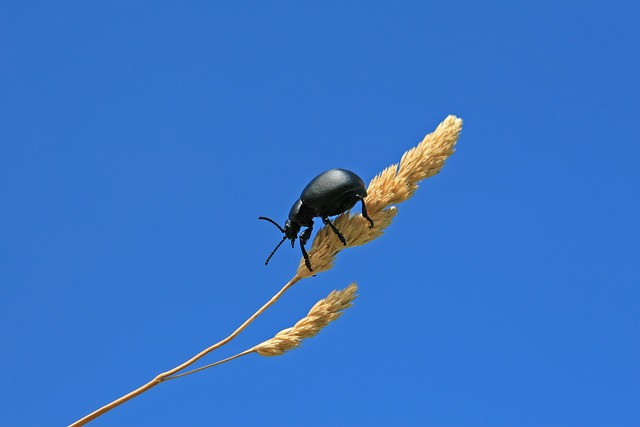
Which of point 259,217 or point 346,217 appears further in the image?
point 259,217

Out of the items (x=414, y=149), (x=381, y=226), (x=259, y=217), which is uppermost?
(x=259, y=217)

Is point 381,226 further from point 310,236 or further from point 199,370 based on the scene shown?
point 199,370

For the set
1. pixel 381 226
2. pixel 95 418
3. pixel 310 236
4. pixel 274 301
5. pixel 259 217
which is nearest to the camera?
pixel 95 418

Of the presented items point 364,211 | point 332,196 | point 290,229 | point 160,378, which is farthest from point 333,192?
point 160,378

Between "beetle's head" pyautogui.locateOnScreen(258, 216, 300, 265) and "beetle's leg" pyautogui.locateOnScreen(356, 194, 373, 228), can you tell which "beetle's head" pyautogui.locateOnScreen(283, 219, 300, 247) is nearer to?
"beetle's head" pyautogui.locateOnScreen(258, 216, 300, 265)

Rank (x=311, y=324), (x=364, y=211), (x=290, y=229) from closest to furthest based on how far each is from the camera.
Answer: (x=311, y=324)
(x=364, y=211)
(x=290, y=229)

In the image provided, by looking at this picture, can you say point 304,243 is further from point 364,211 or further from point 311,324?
point 311,324

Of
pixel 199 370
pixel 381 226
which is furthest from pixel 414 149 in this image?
pixel 199 370
